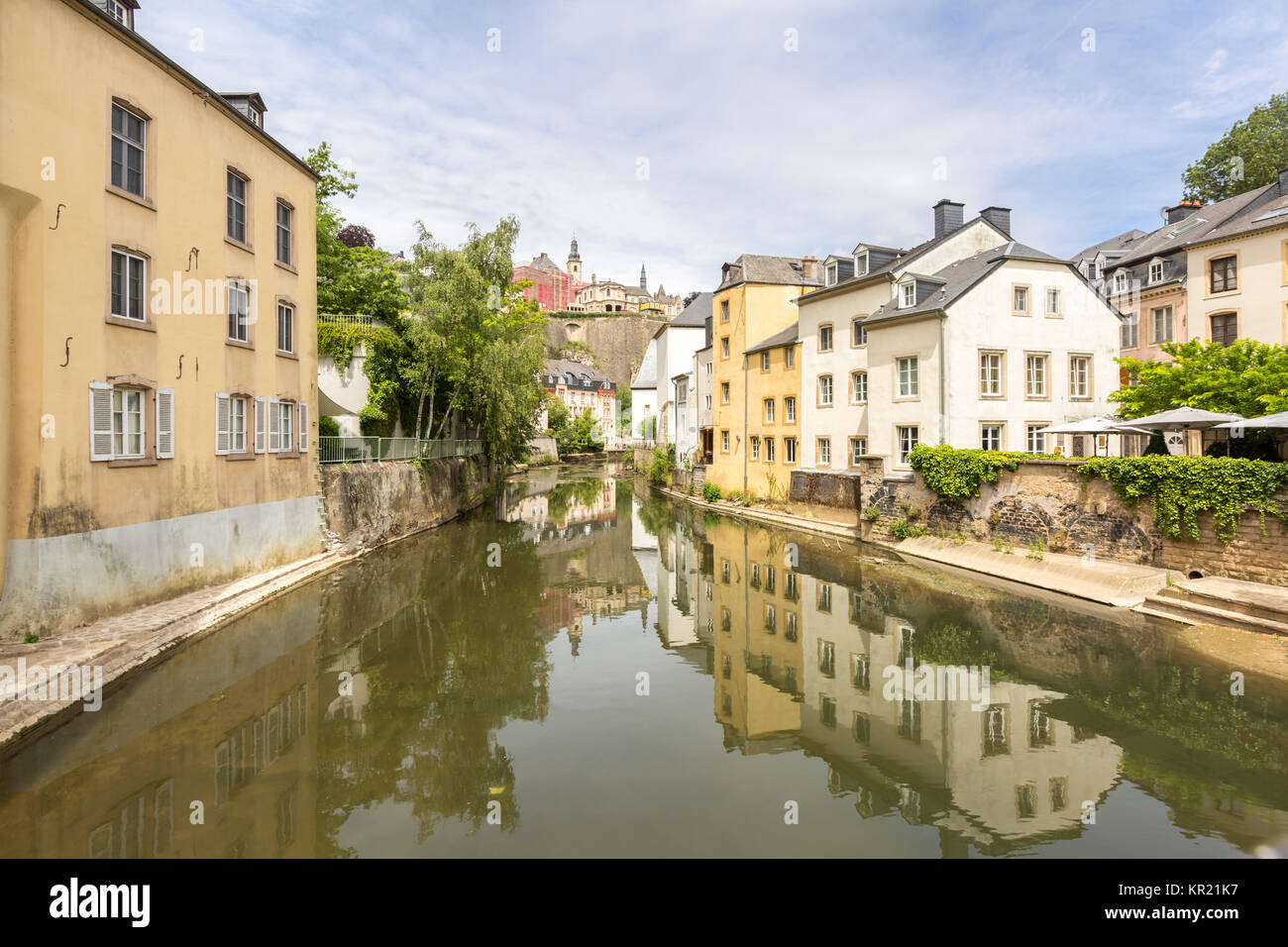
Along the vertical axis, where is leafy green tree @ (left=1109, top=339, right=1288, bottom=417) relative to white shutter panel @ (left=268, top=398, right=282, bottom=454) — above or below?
above

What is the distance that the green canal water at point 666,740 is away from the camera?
20.5 feet

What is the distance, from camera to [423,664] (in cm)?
1125

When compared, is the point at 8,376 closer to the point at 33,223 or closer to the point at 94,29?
the point at 33,223

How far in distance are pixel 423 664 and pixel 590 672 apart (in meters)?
2.76

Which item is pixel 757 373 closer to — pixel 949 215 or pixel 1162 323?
pixel 949 215

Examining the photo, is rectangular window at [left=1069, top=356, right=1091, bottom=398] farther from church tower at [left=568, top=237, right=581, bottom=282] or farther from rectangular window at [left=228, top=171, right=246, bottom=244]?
church tower at [left=568, top=237, right=581, bottom=282]

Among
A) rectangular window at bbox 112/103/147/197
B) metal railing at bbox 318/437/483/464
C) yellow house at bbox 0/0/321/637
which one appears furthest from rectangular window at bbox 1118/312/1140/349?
rectangular window at bbox 112/103/147/197

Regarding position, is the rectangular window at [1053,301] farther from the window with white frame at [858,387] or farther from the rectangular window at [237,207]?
the rectangular window at [237,207]

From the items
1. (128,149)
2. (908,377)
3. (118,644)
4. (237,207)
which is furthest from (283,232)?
(908,377)

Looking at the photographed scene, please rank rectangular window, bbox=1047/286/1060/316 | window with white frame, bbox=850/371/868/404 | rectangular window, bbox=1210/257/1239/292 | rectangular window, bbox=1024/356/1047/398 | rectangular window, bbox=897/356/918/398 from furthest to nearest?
1. window with white frame, bbox=850/371/868/404
2. rectangular window, bbox=1210/257/1239/292
3. rectangular window, bbox=897/356/918/398
4. rectangular window, bbox=1047/286/1060/316
5. rectangular window, bbox=1024/356/1047/398

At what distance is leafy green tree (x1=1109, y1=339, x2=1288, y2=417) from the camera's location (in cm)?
1806

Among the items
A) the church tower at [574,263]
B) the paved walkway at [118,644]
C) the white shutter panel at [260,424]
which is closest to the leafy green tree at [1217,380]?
the paved walkway at [118,644]

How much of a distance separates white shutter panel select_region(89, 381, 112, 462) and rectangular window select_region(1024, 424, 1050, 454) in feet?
82.6
